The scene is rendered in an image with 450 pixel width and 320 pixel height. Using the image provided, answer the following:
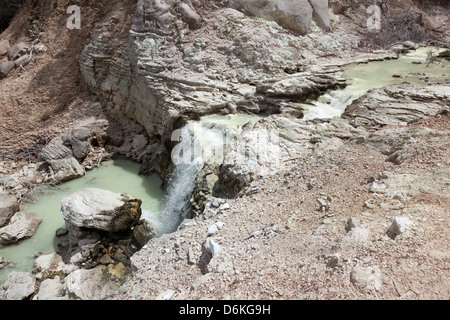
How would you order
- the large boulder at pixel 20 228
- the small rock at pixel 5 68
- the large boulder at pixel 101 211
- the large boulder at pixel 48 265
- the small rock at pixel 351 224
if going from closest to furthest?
the small rock at pixel 351 224 < the large boulder at pixel 48 265 < the large boulder at pixel 101 211 < the large boulder at pixel 20 228 < the small rock at pixel 5 68

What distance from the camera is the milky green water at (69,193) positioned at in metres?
7.55

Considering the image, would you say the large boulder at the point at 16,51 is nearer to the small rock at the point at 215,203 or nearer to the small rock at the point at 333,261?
the small rock at the point at 215,203

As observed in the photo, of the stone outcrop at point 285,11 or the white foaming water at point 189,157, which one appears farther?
the stone outcrop at point 285,11

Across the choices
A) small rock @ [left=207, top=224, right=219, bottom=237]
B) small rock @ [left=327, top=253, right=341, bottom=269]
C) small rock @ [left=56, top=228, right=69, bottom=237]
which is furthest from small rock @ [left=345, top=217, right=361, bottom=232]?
small rock @ [left=56, top=228, right=69, bottom=237]

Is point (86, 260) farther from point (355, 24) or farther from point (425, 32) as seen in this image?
point (425, 32)

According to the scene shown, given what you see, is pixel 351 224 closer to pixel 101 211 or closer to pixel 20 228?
pixel 101 211

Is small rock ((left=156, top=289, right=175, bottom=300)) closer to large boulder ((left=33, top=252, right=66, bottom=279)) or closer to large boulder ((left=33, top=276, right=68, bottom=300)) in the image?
large boulder ((left=33, top=276, right=68, bottom=300))

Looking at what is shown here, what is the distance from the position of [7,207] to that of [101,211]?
3.30m

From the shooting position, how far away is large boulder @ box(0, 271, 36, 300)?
6.18 meters

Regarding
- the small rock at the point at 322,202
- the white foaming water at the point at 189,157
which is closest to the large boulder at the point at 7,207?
the white foaming water at the point at 189,157

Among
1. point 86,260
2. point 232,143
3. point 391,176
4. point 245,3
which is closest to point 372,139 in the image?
point 391,176

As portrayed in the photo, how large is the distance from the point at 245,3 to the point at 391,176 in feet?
34.0

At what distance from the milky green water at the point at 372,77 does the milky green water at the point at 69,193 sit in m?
5.35

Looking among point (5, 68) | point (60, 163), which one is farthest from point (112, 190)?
point (5, 68)
